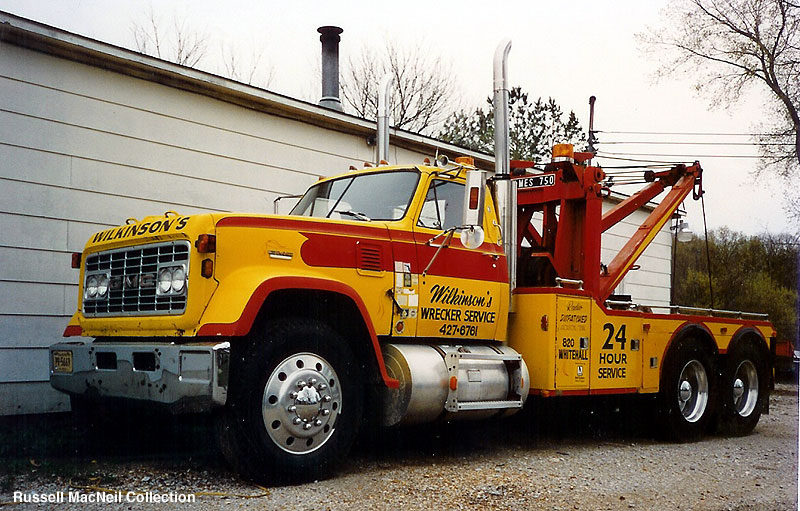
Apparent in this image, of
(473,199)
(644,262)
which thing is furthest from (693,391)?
(644,262)

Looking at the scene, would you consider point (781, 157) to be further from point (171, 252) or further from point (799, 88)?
point (171, 252)

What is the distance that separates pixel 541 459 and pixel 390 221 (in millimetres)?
2421

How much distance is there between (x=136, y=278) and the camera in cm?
592

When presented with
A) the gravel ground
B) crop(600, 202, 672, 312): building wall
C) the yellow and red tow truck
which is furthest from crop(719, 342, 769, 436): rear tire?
crop(600, 202, 672, 312): building wall

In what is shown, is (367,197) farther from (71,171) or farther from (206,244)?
(71,171)

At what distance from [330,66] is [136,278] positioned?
597 centimetres

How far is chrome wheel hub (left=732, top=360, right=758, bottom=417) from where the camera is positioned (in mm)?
9570

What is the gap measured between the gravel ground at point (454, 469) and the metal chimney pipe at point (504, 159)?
170 centimetres

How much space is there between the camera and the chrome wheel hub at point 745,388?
9.57 metres

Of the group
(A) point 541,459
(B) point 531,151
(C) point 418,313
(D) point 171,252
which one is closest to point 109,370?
(D) point 171,252

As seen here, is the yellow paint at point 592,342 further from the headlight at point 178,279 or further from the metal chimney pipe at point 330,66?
the metal chimney pipe at point 330,66

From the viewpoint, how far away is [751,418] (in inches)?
380

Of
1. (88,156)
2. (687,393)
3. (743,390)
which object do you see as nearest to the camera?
(88,156)

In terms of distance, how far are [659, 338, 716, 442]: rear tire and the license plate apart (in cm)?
573
